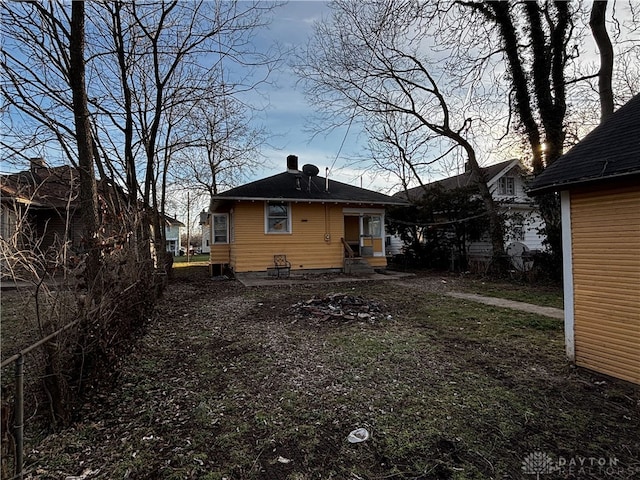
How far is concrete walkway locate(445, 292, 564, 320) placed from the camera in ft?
22.1

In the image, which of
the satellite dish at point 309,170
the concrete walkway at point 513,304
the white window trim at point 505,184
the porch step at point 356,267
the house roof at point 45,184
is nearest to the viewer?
the house roof at point 45,184

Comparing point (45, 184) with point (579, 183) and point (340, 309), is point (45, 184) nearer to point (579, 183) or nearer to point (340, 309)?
point (340, 309)

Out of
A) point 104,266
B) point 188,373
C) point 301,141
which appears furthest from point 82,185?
point 301,141

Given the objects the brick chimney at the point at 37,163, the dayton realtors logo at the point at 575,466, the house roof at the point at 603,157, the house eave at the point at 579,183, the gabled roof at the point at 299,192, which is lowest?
the dayton realtors logo at the point at 575,466

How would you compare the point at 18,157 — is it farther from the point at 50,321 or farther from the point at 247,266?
the point at 247,266

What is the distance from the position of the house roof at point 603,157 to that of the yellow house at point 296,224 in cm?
881

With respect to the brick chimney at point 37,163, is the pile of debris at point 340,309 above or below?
below

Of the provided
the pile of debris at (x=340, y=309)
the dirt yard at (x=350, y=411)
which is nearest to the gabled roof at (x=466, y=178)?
the pile of debris at (x=340, y=309)

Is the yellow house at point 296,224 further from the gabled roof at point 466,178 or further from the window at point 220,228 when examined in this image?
the gabled roof at point 466,178

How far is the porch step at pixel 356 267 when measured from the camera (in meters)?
13.3

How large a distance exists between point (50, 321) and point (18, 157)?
3.90 m

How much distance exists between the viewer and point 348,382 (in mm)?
3676

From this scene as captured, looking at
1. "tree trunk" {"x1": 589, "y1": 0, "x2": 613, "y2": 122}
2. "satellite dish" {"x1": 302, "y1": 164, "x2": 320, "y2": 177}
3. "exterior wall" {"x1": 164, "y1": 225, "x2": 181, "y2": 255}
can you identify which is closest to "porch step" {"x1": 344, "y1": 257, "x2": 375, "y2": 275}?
"satellite dish" {"x1": 302, "y1": 164, "x2": 320, "y2": 177}

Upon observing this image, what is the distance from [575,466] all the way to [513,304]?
603 cm
